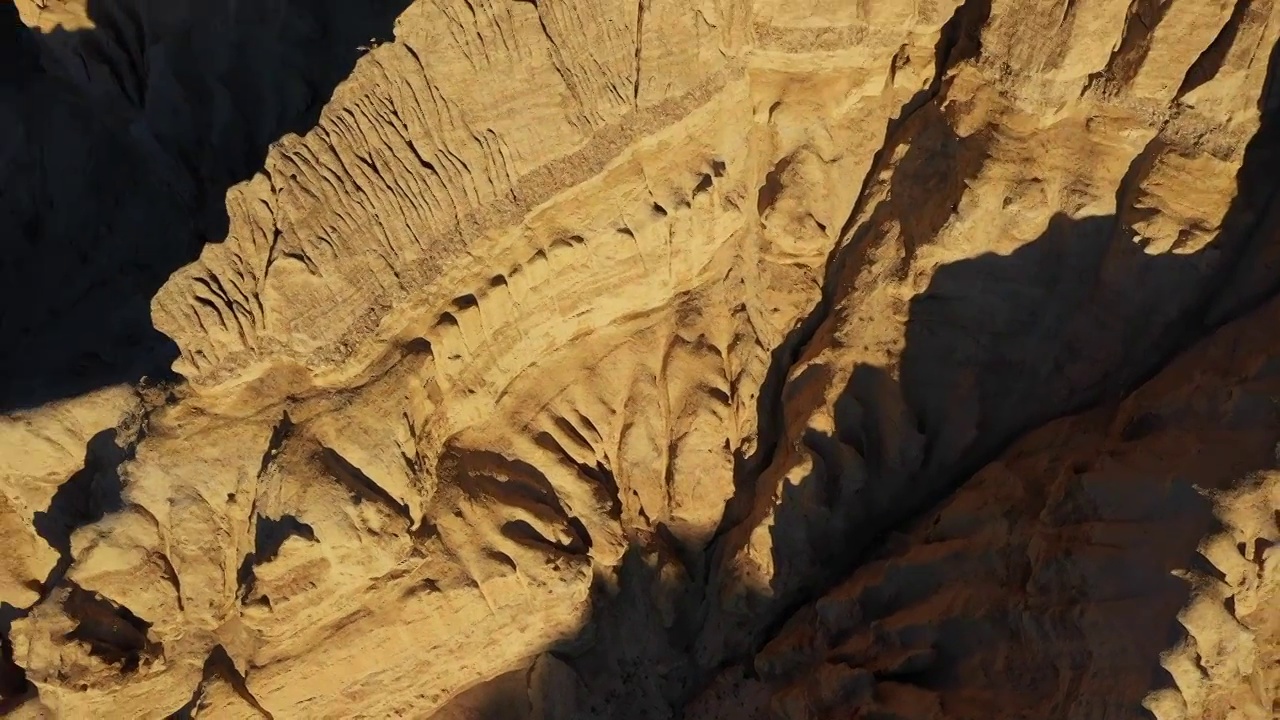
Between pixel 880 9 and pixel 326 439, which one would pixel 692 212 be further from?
pixel 326 439

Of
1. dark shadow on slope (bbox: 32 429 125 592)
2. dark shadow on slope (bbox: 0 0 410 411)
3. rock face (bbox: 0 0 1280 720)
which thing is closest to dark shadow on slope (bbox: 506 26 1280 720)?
rock face (bbox: 0 0 1280 720)

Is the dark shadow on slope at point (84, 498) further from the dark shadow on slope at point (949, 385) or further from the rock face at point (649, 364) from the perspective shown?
the dark shadow on slope at point (949, 385)

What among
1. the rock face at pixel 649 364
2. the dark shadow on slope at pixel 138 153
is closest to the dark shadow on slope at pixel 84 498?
the rock face at pixel 649 364

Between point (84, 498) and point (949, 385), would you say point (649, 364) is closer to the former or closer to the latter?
point (949, 385)

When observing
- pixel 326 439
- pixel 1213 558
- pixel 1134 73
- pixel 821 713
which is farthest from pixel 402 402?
pixel 1134 73

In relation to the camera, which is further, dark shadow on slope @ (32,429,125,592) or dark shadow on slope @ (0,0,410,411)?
dark shadow on slope @ (0,0,410,411)

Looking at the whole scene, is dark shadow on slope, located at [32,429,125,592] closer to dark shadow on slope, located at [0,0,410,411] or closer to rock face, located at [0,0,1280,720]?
rock face, located at [0,0,1280,720]

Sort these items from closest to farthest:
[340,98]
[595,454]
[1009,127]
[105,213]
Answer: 1. [340,98]
2. [1009,127]
3. [595,454]
4. [105,213]
